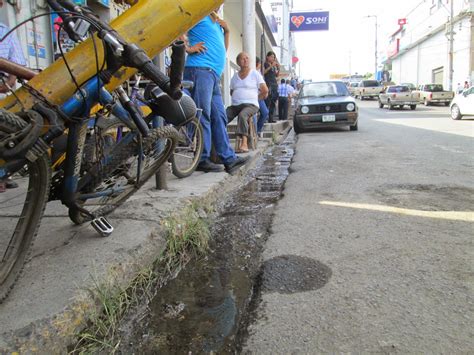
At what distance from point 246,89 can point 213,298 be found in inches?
194

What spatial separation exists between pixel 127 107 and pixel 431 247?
84.8 inches

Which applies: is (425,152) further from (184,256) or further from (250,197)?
(184,256)

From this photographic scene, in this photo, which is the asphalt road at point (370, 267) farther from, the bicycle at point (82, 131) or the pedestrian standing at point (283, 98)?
the pedestrian standing at point (283, 98)

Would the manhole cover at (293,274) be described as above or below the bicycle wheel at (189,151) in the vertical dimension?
below

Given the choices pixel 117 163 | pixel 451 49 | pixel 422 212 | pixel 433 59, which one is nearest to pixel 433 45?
pixel 433 59

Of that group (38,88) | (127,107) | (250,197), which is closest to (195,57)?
(250,197)

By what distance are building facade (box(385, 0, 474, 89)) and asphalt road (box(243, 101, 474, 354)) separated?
Result: 3191 centimetres

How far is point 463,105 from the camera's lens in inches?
603

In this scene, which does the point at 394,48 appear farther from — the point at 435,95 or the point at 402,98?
the point at 402,98

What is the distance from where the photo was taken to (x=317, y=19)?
3225cm

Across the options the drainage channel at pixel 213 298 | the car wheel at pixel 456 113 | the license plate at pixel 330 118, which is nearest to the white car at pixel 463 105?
the car wheel at pixel 456 113

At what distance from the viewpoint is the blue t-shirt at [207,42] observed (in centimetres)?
442

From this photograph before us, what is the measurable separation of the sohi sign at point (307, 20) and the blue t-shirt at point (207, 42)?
29665 mm

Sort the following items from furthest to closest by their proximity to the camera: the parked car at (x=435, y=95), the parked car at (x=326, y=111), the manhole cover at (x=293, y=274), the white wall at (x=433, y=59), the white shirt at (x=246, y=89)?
the white wall at (x=433, y=59)
the parked car at (x=435, y=95)
the parked car at (x=326, y=111)
the white shirt at (x=246, y=89)
the manhole cover at (x=293, y=274)
